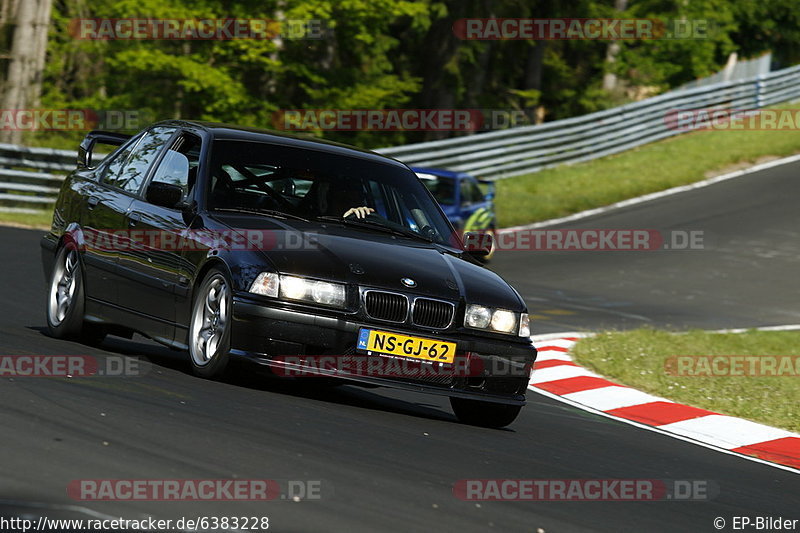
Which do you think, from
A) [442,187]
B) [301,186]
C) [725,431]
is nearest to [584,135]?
[442,187]

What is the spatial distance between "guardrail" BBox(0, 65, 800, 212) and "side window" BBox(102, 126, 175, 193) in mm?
13985

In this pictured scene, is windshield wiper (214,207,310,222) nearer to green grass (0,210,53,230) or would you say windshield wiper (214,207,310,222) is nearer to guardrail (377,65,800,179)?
green grass (0,210,53,230)

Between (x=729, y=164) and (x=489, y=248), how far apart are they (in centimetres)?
2509

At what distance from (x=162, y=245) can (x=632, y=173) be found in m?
24.5

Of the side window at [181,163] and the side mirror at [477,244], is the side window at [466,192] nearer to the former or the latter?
the side mirror at [477,244]

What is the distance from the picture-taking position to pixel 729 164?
107 feet

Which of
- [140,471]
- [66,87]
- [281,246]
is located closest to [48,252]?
[281,246]

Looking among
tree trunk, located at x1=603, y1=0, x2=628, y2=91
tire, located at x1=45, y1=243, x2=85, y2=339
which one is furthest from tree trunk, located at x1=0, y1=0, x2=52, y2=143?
tree trunk, located at x1=603, y1=0, x2=628, y2=91

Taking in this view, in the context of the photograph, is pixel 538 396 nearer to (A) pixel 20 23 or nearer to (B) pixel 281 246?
(B) pixel 281 246

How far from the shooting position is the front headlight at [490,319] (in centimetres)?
785

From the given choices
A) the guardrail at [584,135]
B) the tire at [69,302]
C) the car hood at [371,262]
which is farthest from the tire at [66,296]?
the guardrail at [584,135]

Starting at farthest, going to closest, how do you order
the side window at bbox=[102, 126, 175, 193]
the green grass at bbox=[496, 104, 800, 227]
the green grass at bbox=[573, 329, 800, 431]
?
1. the green grass at bbox=[496, 104, 800, 227]
2. the green grass at bbox=[573, 329, 800, 431]
3. the side window at bbox=[102, 126, 175, 193]

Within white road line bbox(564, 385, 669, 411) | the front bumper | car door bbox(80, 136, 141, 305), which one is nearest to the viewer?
the front bumper

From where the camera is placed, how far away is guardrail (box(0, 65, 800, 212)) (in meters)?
23.5
